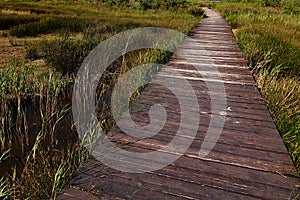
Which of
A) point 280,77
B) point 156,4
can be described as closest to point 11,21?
point 280,77

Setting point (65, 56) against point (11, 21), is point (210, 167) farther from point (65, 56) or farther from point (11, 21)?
point (11, 21)

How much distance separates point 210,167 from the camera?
1.83m

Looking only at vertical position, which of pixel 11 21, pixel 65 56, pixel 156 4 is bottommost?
pixel 65 56

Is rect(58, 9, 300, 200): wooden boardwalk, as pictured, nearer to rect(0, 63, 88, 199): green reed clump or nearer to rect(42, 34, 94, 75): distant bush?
rect(0, 63, 88, 199): green reed clump

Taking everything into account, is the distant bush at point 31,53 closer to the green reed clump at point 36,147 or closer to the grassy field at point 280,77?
the green reed clump at point 36,147

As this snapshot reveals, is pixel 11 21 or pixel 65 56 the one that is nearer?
pixel 65 56

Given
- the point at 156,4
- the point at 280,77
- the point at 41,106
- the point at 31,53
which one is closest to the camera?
the point at 41,106

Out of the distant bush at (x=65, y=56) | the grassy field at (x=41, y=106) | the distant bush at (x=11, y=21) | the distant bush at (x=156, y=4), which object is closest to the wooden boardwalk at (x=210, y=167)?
the grassy field at (x=41, y=106)

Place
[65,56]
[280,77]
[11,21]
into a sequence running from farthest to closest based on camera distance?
[11,21]
[65,56]
[280,77]

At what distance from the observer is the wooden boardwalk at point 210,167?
158cm

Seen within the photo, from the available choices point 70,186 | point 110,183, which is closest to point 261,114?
point 110,183

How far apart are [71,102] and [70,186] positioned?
2.67 m

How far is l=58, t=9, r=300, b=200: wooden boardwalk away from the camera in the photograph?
1579 mm

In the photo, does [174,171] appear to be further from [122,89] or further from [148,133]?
[122,89]
